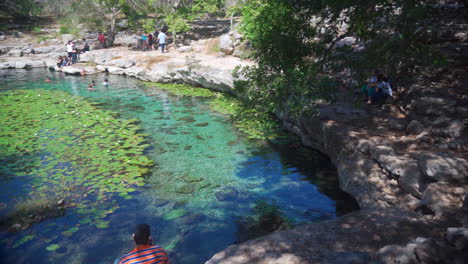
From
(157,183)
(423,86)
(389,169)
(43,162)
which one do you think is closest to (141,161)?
(157,183)

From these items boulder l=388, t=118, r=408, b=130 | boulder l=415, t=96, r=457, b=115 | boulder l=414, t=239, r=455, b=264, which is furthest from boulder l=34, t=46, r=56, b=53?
boulder l=414, t=239, r=455, b=264

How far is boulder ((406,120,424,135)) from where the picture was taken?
830cm

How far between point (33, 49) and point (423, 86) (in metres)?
34.2

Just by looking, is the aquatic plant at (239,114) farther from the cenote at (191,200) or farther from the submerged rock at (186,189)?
the submerged rock at (186,189)

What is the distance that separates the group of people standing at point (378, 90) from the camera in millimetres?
10555

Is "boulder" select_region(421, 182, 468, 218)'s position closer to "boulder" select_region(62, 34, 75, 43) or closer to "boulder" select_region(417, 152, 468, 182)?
"boulder" select_region(417, 152, 468, 182)

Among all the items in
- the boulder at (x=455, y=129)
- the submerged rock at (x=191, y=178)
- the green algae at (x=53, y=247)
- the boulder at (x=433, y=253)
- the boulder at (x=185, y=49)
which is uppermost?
the boulder at (x=185, y=49)

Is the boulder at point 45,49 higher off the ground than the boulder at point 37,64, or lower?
higher

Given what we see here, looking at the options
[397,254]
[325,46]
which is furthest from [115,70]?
[397,254]

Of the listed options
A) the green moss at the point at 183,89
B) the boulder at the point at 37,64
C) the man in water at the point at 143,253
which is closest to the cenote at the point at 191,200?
the man in water at the point at 143,253

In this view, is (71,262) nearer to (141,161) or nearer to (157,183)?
(157,183)

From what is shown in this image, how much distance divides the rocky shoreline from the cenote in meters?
0.91

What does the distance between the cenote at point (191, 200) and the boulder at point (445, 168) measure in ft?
6.76

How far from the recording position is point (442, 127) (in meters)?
7.84
